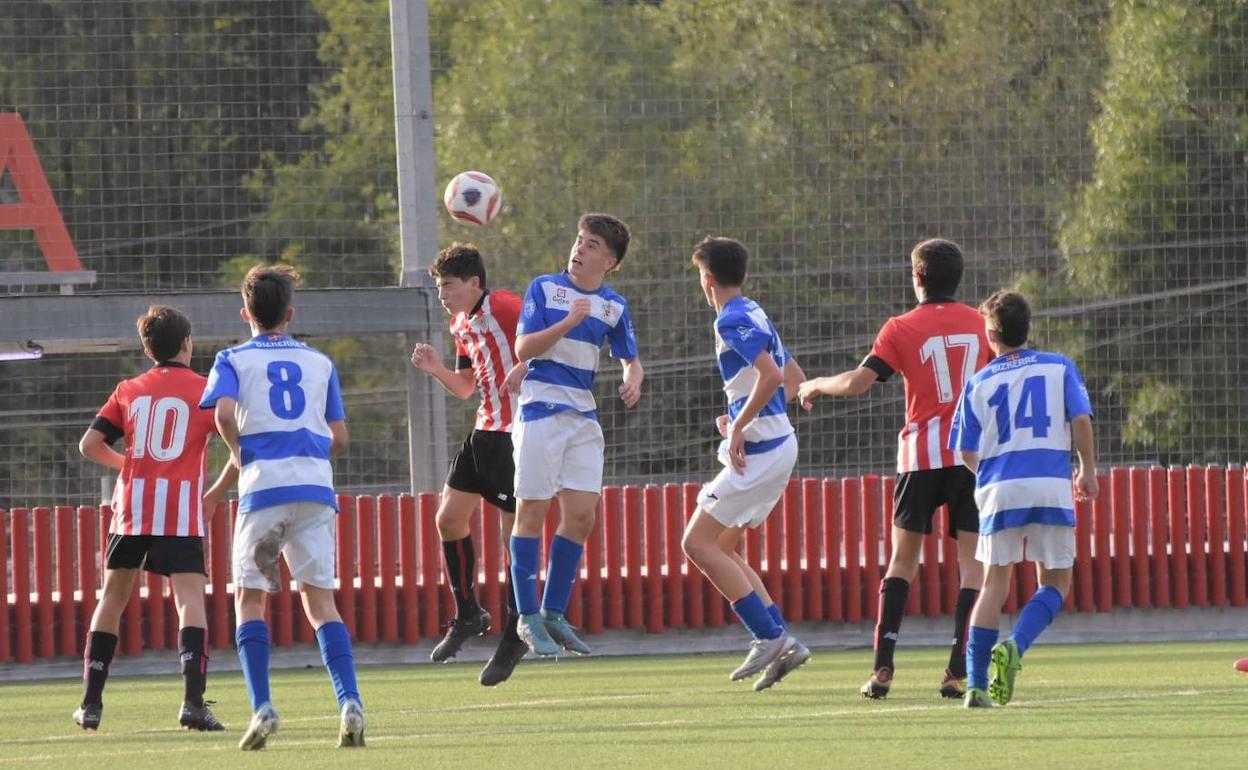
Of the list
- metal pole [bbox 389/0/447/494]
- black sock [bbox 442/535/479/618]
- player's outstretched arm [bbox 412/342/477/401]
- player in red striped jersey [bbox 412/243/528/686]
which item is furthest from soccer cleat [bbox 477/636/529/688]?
metal pole [bbox 389/0/447/494]

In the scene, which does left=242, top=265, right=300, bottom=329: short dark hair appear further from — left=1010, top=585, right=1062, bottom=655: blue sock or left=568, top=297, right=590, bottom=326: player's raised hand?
left=1010, top=585, right=1062, bottom=655: blue sock

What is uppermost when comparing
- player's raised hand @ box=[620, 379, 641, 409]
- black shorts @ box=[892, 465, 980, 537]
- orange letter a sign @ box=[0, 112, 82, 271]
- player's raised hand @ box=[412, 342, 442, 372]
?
orange letter a sign @ box=[0, 112, 82, 271]

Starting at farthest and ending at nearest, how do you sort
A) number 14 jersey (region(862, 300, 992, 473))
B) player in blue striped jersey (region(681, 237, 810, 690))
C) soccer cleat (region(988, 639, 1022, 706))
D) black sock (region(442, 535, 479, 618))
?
black sock (region(442, 535, 479, 618)) → player in blue striped jersey (region(681, 237, 810, 690)) → number 14 jersey (region(862, 300, 992, 473)) → soccer cleat (region(988, 639, 1022, 706))

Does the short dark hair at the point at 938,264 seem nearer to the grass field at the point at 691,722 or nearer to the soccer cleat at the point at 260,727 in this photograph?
the grass field at the point at 691,722

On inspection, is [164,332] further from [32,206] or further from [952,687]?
[32,206]

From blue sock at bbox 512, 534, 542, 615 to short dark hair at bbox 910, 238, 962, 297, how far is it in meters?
2.11

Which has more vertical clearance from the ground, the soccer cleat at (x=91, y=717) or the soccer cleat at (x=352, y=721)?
the soccer cleat at (x=352, y=721)

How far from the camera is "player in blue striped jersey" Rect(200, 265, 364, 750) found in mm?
6871

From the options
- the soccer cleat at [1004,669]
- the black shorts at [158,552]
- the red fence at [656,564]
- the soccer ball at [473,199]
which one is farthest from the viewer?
the red fence at [656,564]

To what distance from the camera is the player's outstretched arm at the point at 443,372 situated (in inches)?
340

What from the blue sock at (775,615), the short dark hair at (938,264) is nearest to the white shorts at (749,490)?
the blue sock at (775,615)


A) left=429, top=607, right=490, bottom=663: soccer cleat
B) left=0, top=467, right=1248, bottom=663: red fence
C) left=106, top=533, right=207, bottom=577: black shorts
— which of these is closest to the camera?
left=106, top=533, right=207, bottom=577: black shorts

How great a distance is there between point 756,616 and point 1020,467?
5.05 feet

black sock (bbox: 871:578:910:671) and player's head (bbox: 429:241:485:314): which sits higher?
player's head (bbox: 429:241:485:314)
